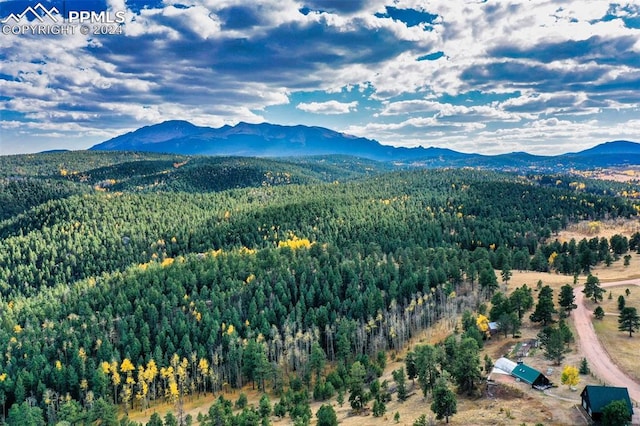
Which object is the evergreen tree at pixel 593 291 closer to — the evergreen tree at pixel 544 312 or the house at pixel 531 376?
the evergreen tree at pixel 544 312

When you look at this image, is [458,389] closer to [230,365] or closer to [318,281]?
[230,365]

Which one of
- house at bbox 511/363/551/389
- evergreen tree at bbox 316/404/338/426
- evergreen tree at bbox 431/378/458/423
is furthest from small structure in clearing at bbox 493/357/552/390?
evergreen tree at bbox 316/404/338/426

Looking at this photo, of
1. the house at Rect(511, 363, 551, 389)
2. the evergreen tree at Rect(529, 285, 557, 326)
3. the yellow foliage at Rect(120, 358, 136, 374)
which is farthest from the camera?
the yellow foliage at Rect(120, 358, 136, 374)

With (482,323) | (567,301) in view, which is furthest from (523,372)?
(567,301)

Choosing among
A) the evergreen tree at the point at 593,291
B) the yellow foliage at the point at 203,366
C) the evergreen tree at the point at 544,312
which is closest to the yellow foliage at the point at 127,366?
the yellow foliage at the point at 203,366

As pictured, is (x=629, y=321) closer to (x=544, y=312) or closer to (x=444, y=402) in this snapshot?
(x=544, y=312)

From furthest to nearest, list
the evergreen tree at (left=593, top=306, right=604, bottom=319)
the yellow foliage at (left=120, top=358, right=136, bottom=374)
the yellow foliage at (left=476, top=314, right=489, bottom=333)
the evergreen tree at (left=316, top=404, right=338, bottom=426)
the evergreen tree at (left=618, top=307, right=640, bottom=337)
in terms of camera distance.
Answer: the yellow foliage at (left=120, top=358, right=136, bottom=374) → the yellow foliage at (left=476, top=314, right=489, bottom=333) → the evergreen tree at (left=593, top=306, right=604, bottom=319) → the evergreen tree at (left=618, top=307, right=640, bottom=337) → the evergreen tree at (left=316, top=404, right=338, bottom=426)

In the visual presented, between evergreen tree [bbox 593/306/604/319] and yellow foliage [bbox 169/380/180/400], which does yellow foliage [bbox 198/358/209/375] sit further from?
evergreen tree [bbox 593/306/604/319]
